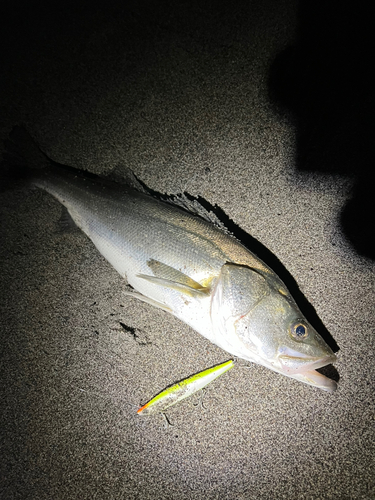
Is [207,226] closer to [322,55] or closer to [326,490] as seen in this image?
[322,55]

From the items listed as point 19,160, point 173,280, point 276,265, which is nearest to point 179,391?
point 173,280

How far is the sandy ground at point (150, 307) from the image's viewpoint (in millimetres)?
1533

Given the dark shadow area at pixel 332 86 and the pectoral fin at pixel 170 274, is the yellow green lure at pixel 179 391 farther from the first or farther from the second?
the dark shadow area at pixel 332 86

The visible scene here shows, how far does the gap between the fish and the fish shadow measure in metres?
0.20

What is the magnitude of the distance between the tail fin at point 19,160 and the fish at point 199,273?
0.21m

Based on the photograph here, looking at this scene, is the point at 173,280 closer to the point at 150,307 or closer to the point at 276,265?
the point at 150,307

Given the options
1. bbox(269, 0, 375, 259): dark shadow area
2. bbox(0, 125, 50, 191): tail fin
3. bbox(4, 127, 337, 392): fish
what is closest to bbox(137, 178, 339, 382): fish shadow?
bbox(4, 127, 337, 392): fish

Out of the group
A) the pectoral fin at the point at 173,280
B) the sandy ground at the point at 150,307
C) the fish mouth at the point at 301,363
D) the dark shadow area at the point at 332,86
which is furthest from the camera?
the dark shadow area at the point at 332,86

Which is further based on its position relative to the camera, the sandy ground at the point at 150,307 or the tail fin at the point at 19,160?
the tail fin at the point at 19,160

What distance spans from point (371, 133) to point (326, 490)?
2182 mm

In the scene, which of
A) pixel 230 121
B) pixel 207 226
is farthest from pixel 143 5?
pixel 207 226

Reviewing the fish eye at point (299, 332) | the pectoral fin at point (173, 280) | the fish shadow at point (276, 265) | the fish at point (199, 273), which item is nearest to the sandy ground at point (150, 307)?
the fish shadow at point (276, 265)

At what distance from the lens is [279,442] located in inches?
60.3

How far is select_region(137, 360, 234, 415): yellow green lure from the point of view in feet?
5.08
